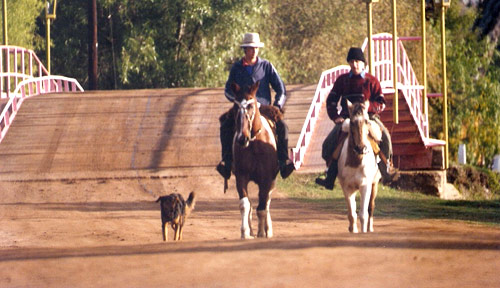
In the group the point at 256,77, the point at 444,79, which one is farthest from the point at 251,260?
the point at 444,79

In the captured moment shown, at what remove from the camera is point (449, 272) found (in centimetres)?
1112

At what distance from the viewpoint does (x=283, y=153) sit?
51.9ft

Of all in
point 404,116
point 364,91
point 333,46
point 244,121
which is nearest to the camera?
point 244,121

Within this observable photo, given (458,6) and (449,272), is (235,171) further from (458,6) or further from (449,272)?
(458,6)

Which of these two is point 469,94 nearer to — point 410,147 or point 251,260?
point 410,147

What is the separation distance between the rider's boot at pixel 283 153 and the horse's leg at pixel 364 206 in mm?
953

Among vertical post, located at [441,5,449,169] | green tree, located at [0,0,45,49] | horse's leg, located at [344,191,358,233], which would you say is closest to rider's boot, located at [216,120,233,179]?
horse's leg, located at [344,191,358,233]

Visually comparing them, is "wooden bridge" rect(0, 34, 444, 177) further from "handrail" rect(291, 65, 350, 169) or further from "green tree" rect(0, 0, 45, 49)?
"green tree" rect(0, 0, 45, 49)

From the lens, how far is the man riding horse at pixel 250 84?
15.7m

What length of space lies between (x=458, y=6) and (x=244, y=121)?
1358 inches

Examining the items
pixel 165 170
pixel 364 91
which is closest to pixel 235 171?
pixel 364 91

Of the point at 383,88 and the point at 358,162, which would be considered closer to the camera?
the point at 358,162

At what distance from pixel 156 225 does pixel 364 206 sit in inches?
193

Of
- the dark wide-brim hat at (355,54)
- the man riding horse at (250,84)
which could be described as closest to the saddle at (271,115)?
the man riding horse at (250,84)
